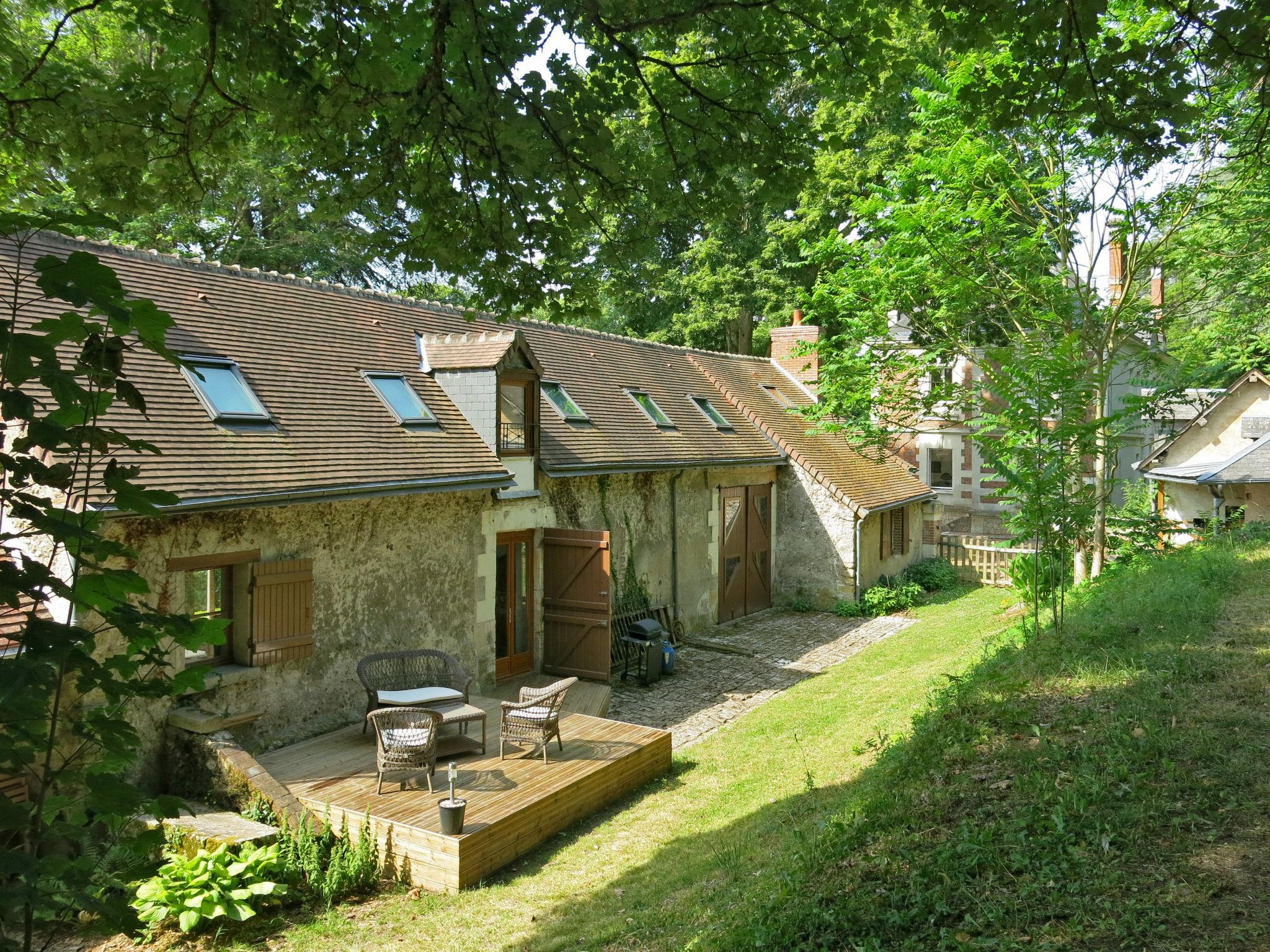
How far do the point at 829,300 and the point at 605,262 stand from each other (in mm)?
11922

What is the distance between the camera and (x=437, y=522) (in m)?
11.9

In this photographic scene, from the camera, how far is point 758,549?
2008 centimetres

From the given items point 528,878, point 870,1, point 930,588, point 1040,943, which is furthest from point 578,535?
point 930,588

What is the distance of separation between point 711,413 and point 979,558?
359 inches

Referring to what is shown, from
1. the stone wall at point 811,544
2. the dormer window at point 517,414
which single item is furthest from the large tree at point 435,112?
the stone wall at point 811,544

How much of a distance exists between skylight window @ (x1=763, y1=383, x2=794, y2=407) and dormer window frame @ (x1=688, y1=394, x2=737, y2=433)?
3710mm

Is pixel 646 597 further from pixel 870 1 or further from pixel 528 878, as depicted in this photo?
pixel 870 1

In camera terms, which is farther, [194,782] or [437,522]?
[437,522]

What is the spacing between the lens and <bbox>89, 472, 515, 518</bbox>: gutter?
8.80 m

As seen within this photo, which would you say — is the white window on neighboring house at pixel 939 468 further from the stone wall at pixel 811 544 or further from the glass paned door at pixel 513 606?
the glass paned door at pixel 513 606

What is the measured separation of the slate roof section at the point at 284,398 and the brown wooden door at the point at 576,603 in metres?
1.73

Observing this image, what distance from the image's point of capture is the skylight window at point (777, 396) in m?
24.0

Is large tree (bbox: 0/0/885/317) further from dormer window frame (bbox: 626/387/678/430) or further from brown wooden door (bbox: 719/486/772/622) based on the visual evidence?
brown wooden door (bbox: 719/486/772/622)

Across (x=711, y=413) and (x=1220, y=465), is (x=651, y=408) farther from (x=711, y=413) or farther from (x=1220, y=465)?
(x=1220, y=465)
